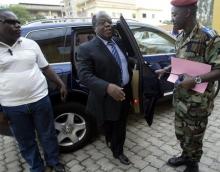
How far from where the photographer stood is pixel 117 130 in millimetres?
3232

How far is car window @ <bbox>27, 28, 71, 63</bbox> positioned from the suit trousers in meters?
1.03

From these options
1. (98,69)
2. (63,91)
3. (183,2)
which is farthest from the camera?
(63,91)

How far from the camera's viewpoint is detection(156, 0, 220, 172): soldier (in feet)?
7.55

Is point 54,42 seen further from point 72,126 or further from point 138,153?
point 138,153

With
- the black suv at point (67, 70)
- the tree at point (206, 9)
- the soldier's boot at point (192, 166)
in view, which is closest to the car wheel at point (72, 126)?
the black suv at point (67, 70)

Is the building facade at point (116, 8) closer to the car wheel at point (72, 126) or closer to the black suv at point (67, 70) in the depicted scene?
the black suv at point (67, 70)

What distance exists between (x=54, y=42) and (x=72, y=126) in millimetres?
1144

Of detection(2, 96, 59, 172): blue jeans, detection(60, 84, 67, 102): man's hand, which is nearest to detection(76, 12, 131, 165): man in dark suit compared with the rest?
detection(60, 84, 67, 102): man's hand

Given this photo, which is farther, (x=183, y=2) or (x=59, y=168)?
(x=59, y=168)

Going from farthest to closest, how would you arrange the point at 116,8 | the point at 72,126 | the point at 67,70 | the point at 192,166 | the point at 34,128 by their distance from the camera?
the point at 116,8 → the point at 72,126 → the point at 67,70 → the point at 34,128 → the point at 192,166

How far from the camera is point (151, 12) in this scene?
79.0 m

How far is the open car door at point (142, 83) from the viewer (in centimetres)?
289

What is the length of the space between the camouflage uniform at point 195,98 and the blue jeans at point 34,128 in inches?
55.8

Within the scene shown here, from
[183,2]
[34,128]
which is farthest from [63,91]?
[183,2]
